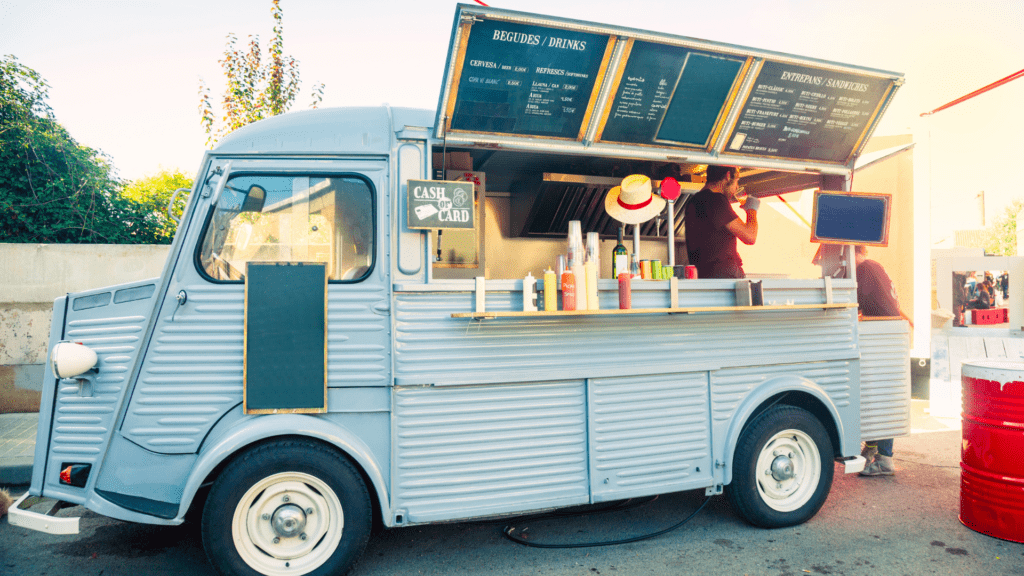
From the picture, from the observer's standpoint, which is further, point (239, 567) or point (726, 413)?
point (726, 413)

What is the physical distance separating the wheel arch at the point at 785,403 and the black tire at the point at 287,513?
98.2 inches

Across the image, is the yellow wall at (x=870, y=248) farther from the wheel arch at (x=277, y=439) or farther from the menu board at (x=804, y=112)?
the wheel arch at (x=277, y=439)

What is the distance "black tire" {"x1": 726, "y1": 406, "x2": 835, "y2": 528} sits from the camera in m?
4.07

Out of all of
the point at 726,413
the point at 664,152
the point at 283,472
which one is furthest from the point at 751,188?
the point at 283,472

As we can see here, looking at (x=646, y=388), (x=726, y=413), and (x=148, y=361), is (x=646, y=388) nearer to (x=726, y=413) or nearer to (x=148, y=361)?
(x=726, y=413)

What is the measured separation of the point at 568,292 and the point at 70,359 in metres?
2.82

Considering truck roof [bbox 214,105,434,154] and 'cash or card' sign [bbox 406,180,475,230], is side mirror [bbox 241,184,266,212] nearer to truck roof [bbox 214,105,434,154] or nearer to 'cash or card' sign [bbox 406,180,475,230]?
truck roof [bbox 214,105,434,154]

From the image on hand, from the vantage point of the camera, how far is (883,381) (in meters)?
4.63

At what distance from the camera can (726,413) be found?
13.2ft

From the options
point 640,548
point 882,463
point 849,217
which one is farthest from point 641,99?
point 882,463

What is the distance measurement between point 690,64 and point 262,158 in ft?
9.27

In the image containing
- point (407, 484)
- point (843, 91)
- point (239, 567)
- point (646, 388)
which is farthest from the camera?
point (843, 91)

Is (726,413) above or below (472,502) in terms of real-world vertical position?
above

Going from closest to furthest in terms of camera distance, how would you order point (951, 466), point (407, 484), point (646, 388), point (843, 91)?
1. point (407, 484)
2. point (646, 388)
3. point (843, 91)
4. point (951, 466)
